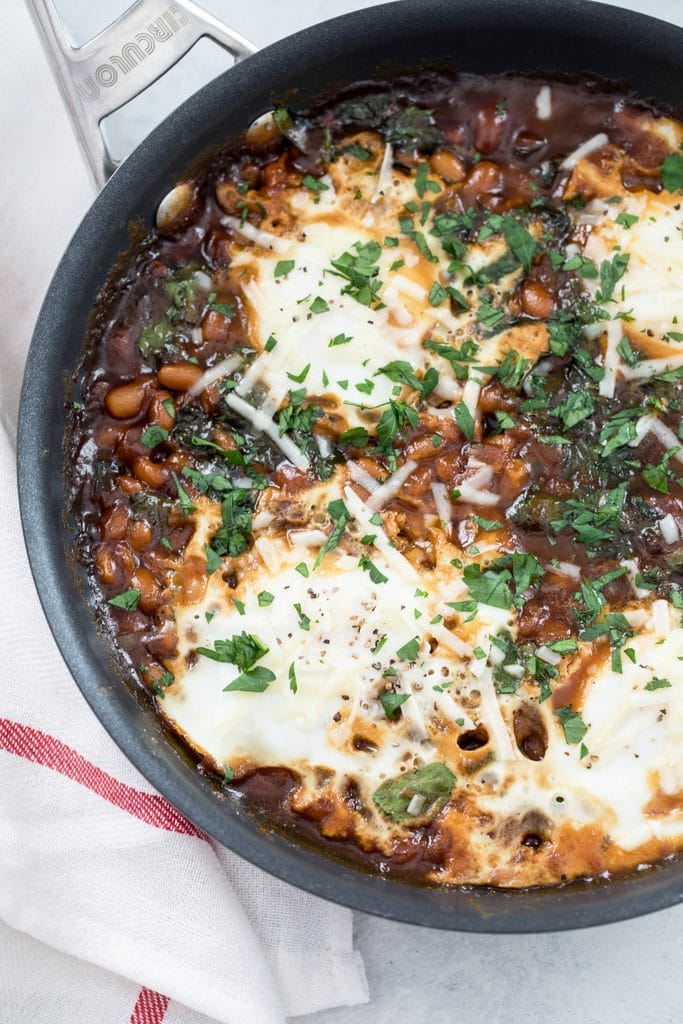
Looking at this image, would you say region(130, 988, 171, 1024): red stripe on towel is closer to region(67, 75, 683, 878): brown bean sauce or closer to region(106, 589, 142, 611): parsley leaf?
region(67, 75, 683, 878): brown bean sauce

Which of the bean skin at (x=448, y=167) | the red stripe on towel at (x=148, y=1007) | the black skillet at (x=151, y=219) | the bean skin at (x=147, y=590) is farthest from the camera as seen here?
the red stripe on towel at (x=148, y=1007)

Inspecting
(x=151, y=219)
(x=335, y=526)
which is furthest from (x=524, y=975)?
(x=151, y=219)

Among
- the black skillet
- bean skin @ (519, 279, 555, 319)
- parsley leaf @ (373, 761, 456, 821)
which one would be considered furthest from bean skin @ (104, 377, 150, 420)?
parsley leaf @ (373, 761, 456, 821)

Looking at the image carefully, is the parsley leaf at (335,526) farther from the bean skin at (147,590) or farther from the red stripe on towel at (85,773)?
the red stripe on towel at (85,773)

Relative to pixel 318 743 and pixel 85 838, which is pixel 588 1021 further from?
pixel 85 838

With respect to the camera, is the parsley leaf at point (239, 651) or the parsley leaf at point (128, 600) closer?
the parsley leaf at point (239, 651)

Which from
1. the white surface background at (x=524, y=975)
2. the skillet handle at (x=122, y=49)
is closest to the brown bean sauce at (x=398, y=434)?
the skillet handle at (x=122, y=49)
